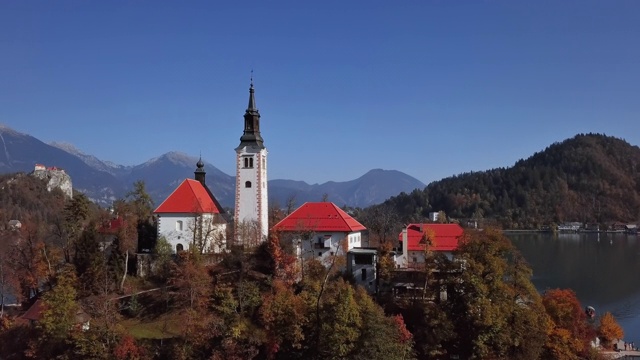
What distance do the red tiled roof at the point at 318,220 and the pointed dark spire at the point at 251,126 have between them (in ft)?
21.6

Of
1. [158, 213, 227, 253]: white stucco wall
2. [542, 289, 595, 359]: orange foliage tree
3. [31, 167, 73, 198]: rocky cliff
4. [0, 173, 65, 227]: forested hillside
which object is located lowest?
[542, 289, 595, 359]: orange foliage tree

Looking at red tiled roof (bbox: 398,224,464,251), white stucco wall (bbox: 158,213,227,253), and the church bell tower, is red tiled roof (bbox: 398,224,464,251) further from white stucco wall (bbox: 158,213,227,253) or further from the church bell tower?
white stucco wall (bbox: 158,213,227,253)

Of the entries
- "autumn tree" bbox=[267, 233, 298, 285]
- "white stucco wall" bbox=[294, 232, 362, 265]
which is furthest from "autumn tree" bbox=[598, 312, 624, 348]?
"autumn tree" bbox=[267, 233, 298, 285]

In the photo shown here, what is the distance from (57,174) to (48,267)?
109425 mm

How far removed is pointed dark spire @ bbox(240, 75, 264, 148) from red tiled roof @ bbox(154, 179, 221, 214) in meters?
5.29

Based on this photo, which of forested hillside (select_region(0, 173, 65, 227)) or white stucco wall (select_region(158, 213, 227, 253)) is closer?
white stucco wall (select_region(158, 213, 227, 253))

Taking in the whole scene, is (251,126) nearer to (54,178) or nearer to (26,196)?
(26,196)

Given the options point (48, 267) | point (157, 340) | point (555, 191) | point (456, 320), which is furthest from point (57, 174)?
point (555, 191)

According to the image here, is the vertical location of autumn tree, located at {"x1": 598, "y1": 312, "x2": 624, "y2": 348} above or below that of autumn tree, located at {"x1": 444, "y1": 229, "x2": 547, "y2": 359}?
below

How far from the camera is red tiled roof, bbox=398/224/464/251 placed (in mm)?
45281

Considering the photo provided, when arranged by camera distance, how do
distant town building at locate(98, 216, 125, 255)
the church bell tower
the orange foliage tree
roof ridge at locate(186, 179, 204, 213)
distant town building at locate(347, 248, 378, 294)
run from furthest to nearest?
the church bell tower, distant town building at locate(98, 216, 125, 255), roof ridge at locate(186, 179, 204, 213), distant town building at locate(347, 248, 378, 294), the orange foliage tree

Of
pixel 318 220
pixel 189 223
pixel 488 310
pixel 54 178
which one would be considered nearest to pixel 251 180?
pixel 189 223

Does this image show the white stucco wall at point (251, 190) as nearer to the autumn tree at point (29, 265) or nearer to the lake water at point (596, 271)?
the autumn tree at point (29, 265)

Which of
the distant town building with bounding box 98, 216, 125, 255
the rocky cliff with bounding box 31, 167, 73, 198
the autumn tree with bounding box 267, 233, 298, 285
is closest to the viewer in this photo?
the autumn tree with bounding box 267, 233, 298, 285
